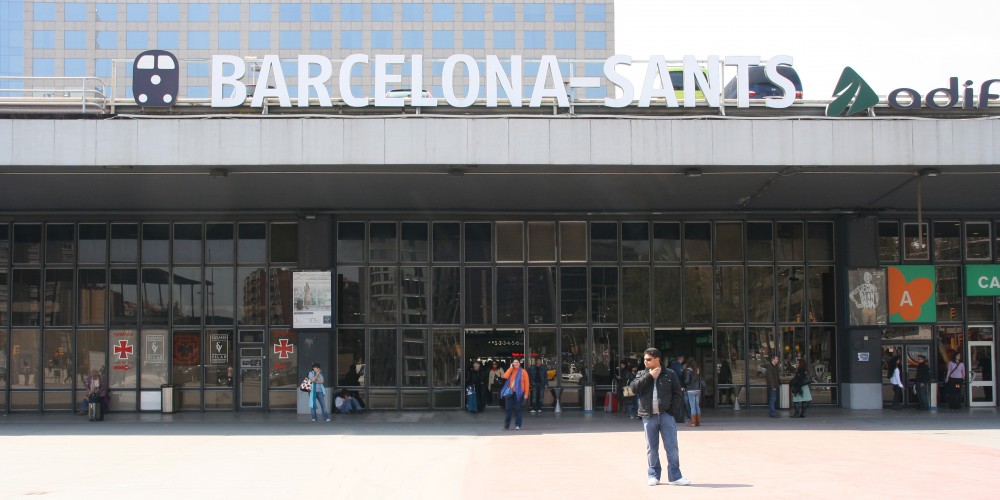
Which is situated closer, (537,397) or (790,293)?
(537,397)

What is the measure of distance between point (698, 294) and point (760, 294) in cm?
170

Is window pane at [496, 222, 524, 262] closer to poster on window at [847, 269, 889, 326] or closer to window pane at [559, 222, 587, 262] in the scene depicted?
window pane at [559, 222, 587, 262]

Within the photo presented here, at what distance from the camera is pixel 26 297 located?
25.1 metres

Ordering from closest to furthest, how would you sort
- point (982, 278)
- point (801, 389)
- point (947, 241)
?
point (801, 389), point (982, 278), point (947, 241)


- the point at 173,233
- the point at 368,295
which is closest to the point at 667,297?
the point at 368,295

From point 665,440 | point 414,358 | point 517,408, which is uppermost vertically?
point 414,358

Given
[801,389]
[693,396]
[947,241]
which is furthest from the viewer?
[947,241]

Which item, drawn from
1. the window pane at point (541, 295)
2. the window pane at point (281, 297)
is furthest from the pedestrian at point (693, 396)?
the window pane at point (281, 297)

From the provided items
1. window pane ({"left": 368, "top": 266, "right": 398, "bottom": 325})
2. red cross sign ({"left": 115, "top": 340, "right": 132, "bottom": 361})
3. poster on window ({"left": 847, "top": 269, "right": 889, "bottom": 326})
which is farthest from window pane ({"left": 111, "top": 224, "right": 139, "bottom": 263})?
poster on window ({"left": 847, "top": 269, "right": 889, "bottom": 326})

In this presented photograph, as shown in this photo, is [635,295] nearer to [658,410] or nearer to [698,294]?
[698,294]

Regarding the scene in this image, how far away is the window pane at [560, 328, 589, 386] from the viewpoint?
25.1m

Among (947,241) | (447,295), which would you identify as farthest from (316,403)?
(947,241)

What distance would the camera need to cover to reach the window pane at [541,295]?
2523 cm

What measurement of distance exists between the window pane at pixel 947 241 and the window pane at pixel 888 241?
3.67 ft
